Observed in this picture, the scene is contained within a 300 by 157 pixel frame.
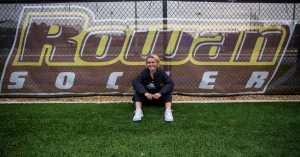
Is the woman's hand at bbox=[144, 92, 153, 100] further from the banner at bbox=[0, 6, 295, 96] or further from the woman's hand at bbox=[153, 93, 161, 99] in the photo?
the banner at bbox=[0, 6, 295, 96]

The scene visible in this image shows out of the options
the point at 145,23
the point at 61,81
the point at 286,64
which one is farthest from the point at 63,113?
the point at 286,64

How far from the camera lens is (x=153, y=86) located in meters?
5.53

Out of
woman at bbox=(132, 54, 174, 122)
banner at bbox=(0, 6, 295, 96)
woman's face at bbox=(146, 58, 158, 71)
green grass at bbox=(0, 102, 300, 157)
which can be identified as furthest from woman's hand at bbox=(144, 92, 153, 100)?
banner at bbox=(0, 6, 295, 96)

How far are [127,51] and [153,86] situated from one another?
3.79 ft

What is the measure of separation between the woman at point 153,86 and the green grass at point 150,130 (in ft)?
0.72

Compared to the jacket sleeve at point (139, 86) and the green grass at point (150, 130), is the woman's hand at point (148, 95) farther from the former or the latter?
the green grass at point (150, 130)

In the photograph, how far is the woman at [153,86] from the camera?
521 cm

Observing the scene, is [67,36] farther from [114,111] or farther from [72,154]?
[72,154]

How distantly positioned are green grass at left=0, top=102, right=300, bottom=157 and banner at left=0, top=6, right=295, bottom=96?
622 mm

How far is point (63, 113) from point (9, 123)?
894mm

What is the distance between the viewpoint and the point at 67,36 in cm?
A: 630

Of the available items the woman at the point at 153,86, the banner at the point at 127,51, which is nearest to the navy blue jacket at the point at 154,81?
the woman at the point at 153,86

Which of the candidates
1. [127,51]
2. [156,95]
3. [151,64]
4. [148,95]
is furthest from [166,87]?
[127,51]

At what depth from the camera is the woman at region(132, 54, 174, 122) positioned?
5.21 m
